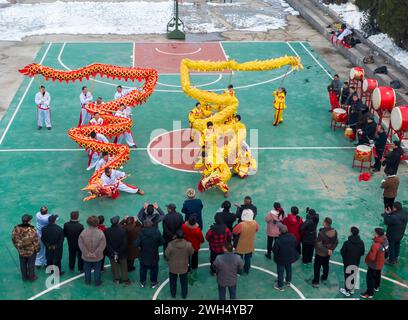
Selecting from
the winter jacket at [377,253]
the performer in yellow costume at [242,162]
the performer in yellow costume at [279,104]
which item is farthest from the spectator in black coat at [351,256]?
the performer in yellow costume at [279,104]

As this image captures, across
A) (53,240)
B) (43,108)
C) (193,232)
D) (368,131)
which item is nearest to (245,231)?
(193,232)

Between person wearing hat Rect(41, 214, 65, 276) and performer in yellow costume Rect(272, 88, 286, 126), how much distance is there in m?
10.7

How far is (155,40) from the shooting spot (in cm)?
3234

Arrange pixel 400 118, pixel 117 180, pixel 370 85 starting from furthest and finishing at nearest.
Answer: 1. pixel 370 85
2. pixel 400 118
3. pixel 117 180

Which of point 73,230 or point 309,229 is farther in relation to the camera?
point 309,229

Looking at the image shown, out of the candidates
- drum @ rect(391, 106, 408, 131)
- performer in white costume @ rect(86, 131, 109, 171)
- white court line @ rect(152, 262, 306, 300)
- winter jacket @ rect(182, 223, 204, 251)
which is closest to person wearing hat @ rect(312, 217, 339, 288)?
white court line @ rect(152, 262, 306, 300)

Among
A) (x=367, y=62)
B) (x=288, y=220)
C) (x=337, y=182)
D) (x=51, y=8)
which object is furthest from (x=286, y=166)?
(x=51, y=8)

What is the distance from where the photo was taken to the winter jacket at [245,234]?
12922mm

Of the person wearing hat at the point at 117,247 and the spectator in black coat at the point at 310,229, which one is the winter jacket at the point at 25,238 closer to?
the person wearing hat at the point at 117,247

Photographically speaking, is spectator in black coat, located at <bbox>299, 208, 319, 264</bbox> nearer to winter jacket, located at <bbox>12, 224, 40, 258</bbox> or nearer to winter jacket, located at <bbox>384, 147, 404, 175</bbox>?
winter jacket, located at <bbox>384, 147, 404, 175</bbox>

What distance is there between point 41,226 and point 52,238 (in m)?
0.55

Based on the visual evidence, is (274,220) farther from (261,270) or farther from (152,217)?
(152,217)

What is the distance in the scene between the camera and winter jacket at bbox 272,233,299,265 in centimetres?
1254

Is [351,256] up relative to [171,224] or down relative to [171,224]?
down
